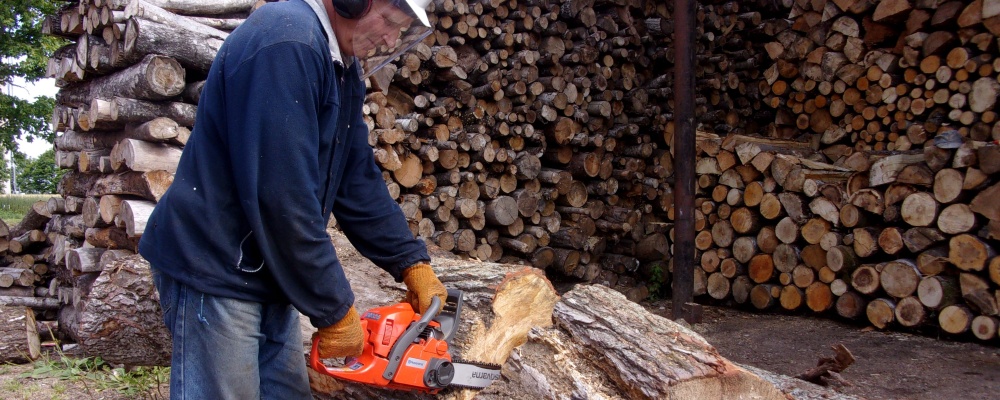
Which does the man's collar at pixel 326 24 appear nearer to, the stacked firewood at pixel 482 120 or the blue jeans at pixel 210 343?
the blue jeans at pixel 210 343

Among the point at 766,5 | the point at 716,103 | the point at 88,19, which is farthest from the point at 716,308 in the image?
the point at 88,19

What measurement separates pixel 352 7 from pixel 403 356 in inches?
37.1

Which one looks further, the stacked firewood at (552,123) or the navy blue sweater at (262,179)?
the stacked firewood at (552,123)

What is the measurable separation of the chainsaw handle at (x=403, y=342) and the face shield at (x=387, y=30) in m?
0.73

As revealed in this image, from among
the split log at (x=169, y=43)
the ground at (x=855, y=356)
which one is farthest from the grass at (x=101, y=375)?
the split log at (x=169, y=43)

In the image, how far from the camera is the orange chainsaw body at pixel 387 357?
5.76ft

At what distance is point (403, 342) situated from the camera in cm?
179

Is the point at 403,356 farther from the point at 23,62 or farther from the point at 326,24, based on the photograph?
the point at 23,62

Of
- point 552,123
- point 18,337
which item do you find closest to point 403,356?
point 18,337

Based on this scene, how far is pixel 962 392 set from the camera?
378 cm

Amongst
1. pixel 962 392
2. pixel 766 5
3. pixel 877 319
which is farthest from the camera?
pixel 766 5

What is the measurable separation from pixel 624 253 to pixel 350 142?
17.8 ft

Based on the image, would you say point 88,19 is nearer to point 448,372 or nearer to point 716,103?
point 448,372

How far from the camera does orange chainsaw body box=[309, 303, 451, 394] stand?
1.75 metres
